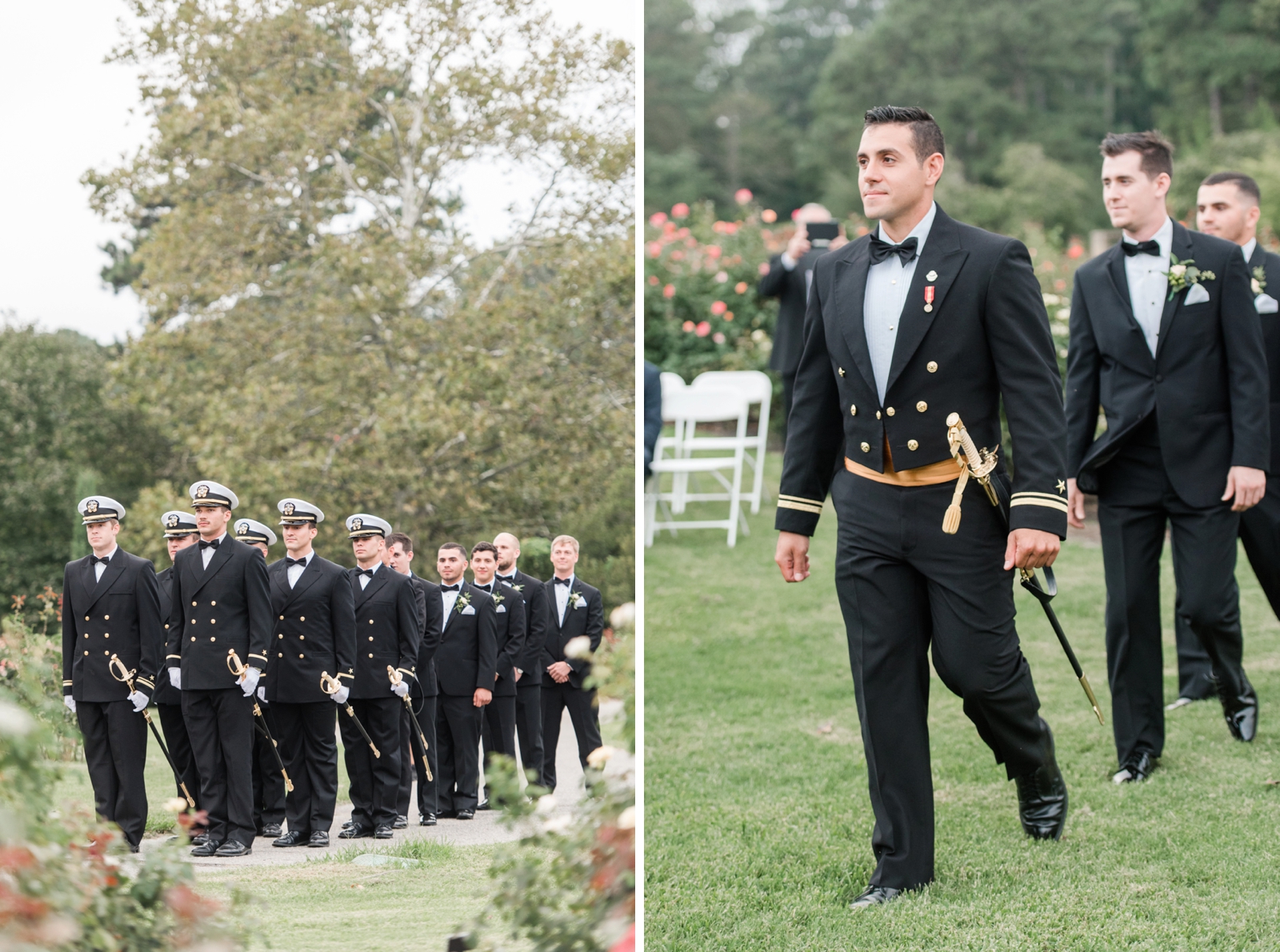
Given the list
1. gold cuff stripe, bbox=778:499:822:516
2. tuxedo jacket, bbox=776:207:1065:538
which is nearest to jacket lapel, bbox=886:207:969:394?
tuxedo jacket, bbox=776:207:1065:538

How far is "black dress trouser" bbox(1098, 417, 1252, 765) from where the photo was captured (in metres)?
5.48

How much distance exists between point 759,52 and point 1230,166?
2172 centimetres

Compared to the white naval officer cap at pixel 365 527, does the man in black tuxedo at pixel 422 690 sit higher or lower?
lower

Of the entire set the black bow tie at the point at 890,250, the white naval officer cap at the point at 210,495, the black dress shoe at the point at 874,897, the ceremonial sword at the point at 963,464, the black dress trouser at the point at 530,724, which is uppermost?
the black bow tie at the point at 890,250

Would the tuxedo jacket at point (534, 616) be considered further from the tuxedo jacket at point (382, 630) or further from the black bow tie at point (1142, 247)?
the black bow tie at point (1142, 247)

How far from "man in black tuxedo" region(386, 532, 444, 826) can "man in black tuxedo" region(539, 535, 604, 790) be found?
1.34 feet

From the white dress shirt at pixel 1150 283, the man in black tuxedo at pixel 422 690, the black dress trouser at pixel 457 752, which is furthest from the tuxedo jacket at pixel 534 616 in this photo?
the white dress shirt at pixel 1150 283

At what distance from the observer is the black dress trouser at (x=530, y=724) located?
16.2ft

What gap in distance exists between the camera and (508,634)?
5.70 m

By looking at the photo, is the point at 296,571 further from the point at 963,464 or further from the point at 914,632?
the point at 963,464

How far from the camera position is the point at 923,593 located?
4258 millimetres

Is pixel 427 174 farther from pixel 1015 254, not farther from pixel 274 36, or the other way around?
pixel 1015 254

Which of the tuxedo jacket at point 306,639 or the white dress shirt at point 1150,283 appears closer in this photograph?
the white dress shirt at point 1150,283

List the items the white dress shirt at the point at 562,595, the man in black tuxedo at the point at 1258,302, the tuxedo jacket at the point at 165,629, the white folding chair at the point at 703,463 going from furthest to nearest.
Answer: the white folding chair at the point at 703,463, the man in black tuxedo at the point at 1258,302, the tuxedo jacket at the point at 165,629, the white dress shirt at the point at 562,595
